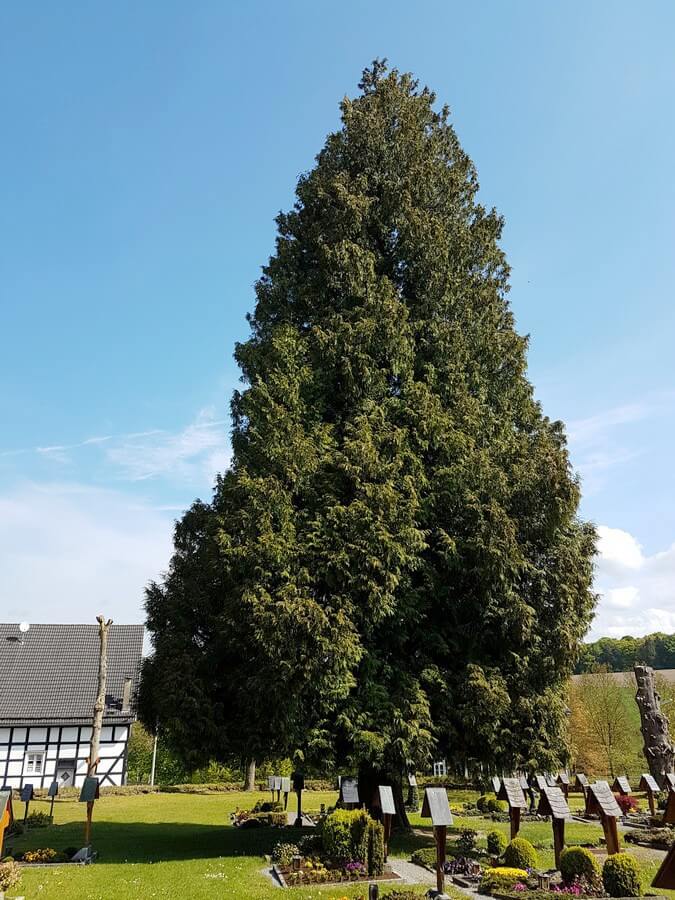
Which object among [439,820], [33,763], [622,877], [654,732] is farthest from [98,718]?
[622,877]

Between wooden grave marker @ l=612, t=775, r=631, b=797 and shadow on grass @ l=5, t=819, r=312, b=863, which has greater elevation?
wooden grave marker @ l=612, t=775, r=631, b=797

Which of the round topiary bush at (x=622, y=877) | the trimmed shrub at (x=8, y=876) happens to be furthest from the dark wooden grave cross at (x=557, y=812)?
the trimmed shrub at (x=8, y=876)

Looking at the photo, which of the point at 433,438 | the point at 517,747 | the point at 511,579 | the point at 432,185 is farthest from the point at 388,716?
the point at 432,185

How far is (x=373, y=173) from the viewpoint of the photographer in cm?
2123

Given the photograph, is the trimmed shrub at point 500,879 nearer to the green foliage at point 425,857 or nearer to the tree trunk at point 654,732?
the green foliage at point 425,857

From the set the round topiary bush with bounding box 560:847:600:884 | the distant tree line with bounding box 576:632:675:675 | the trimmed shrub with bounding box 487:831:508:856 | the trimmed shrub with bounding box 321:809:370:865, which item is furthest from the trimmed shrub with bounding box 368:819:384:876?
the distant tree line with bounding box 576:632:675:675

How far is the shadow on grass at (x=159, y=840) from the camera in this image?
51.3 ft

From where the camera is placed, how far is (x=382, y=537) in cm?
1468

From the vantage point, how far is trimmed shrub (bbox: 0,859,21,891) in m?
11.1

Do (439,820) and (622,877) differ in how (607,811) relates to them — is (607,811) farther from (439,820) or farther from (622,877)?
(439,820)

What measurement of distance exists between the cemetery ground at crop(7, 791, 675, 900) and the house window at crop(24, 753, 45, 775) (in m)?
3.80

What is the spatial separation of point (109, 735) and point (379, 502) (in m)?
26.6

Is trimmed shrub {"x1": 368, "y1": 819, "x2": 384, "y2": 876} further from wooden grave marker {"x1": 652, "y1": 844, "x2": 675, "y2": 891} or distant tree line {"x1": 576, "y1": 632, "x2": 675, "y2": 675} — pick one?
distant tree line {"x1": 576, "y1": 632, "x2": 675, "y2": 675}

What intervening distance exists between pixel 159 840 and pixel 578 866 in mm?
12365
